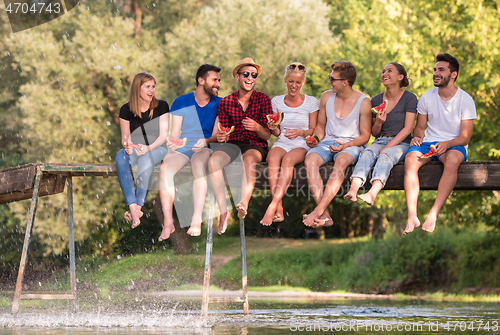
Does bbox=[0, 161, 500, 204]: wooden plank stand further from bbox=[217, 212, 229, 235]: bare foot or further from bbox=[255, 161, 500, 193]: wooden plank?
bbox=[217, 212, 229, 235]: bare foot

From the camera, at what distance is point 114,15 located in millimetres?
23656

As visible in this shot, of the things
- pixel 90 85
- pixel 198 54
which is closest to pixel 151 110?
pixel 198 54

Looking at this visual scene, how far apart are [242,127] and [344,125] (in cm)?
127

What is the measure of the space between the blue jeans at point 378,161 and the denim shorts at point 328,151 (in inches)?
4.9

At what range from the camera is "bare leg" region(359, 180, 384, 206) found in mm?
6861

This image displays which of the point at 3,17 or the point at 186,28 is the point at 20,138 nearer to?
the point at 3,17

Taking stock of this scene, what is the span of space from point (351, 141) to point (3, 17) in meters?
18.1

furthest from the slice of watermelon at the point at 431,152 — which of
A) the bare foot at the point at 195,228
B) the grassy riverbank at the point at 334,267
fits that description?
the grassy riverbank at the point at 334,267

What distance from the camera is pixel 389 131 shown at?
7891 mm

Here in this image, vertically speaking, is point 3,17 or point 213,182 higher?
point 3,17

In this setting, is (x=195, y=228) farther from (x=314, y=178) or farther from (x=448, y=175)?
(x=448, y=175)

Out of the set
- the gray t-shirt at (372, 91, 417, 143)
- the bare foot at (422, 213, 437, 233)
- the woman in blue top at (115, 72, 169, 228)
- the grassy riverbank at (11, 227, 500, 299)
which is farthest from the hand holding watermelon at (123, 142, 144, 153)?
the grassy riverbank at (11, 227, 500, 299)

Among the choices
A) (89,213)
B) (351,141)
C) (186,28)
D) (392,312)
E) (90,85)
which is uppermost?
(186,28)

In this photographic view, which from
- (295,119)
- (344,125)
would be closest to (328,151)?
(344,125)
